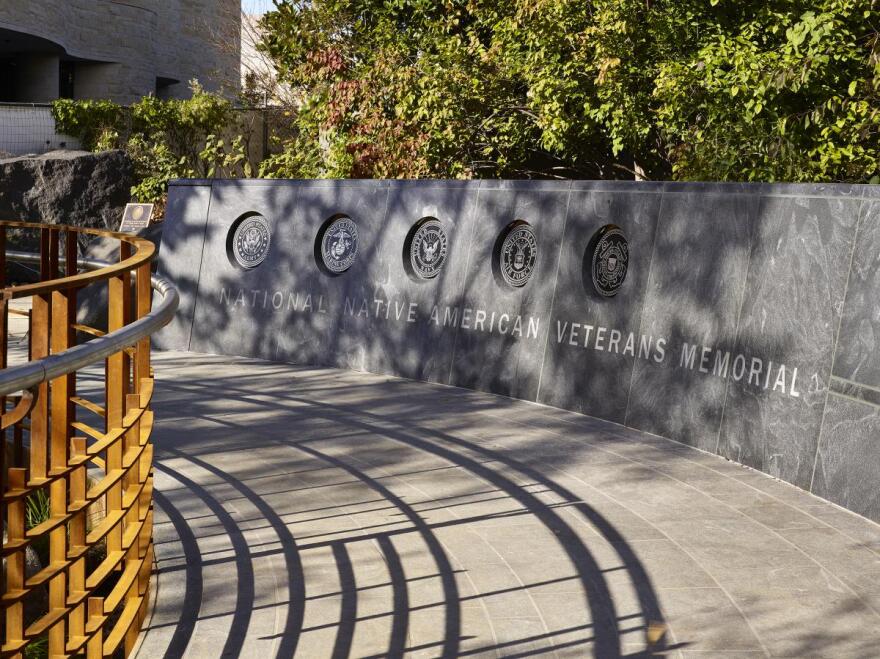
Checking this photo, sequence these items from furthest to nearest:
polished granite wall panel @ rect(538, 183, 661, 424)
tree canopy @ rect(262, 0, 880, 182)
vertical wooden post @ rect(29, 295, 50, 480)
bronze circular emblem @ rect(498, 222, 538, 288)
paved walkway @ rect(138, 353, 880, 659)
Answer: tree canopy @ rect(262, 0, 880, 182), bronze circular emblem @ rect(498, 222, 538, 288), polished granite wall panel @ rect(538, 183, 661, 424), paved walkway @ rect(138, 353, 880, 659), vertical wooden post @ rect(29, 295, 50, 480)

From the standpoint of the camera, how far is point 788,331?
22.4 feet

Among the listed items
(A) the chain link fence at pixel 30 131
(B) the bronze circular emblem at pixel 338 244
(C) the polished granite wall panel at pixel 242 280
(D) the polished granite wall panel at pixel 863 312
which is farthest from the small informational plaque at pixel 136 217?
(D) the polished granite wall panel at pixel 863 312

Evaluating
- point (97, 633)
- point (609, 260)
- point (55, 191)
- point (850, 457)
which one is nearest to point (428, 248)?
point (609, 260)

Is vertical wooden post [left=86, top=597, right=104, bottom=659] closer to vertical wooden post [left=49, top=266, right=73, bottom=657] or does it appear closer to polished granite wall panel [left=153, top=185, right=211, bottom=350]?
vertical wooden post [left=49, top=266, right=73, bottom=657]

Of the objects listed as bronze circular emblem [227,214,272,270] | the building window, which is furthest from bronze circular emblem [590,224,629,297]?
the building window

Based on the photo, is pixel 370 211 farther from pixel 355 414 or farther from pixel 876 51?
pixel 876 51

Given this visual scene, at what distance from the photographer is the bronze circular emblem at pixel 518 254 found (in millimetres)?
9188

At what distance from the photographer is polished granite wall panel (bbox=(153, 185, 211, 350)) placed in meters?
11.6

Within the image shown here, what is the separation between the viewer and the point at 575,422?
823 cm

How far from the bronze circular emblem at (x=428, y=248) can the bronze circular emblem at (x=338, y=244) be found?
730 mm

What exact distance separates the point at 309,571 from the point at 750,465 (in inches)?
137

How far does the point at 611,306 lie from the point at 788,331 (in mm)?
1797

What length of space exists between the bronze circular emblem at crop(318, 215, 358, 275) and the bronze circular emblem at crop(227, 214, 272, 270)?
709 millimetres

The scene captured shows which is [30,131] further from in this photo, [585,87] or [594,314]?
[594,314]
